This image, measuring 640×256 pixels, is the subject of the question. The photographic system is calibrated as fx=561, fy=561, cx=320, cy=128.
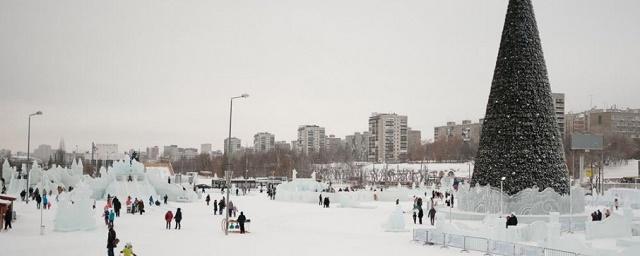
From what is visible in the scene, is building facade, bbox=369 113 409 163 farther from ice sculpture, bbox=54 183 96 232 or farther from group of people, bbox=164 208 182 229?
ice sculpture, bbox=54 183 96 232

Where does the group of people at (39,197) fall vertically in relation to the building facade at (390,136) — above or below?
below

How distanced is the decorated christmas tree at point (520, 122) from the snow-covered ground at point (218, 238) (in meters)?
6.92

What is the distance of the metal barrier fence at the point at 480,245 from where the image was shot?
60.8 ft

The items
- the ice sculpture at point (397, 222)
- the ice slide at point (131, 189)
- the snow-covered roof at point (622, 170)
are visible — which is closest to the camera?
the ice sculpture at point (397, 222)

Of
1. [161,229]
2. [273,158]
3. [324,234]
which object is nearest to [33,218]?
[161,229]

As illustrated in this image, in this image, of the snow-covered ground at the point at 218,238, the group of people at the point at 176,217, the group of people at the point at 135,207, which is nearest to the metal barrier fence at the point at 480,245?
the snow-covered ground at the point at 218,238

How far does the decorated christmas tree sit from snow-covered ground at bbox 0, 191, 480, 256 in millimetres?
6916

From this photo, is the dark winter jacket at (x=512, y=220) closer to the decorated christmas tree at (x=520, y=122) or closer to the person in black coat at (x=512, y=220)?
the person in black coat at (x=512, y=220)

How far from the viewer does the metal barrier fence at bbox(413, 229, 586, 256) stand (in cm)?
1853

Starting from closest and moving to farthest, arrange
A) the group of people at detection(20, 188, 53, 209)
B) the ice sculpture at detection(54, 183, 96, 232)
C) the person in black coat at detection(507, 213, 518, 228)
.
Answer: the ice sculpture at detection(54, 183, 96, 232) → the person in black coat at detection(507, 213, 518, 228) → the group of people at detection(20, 188, 53, 209)

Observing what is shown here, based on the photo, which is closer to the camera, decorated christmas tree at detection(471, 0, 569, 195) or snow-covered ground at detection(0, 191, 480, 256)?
snow-covered ground at detection(0, 191, 480, 256)

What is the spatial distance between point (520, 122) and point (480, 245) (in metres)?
14.2

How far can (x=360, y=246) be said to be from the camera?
73.8 feet

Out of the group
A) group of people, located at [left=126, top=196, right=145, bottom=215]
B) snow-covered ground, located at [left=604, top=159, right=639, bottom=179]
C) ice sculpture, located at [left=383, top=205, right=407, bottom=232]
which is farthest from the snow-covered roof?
group of people, located at [left=126, top=196, right=145, bottom=215]
